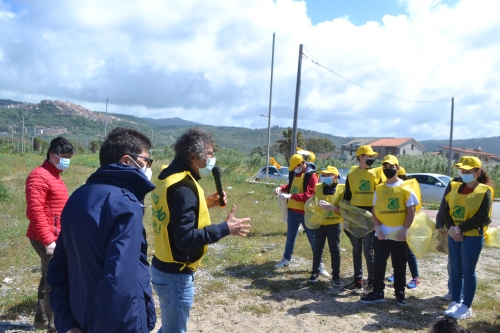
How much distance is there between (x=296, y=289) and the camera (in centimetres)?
568

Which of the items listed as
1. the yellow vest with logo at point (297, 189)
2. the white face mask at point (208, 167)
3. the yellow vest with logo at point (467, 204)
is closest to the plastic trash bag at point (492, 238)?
the yellow vest with logo at point (467, 204)

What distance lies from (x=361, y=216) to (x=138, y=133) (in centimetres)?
381

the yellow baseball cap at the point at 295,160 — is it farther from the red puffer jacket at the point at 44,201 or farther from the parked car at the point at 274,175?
the parked car at the point at 274,175

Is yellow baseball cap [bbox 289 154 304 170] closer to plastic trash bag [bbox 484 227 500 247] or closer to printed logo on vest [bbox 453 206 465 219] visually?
printed logo on vest [bbox 453 206 465 219]

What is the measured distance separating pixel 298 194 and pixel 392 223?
1648 mm

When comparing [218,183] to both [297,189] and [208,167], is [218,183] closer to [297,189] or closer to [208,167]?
[208,167]

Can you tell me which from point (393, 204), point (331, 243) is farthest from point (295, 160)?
point (393, 204)

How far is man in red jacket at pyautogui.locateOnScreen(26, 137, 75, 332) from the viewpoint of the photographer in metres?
3.77

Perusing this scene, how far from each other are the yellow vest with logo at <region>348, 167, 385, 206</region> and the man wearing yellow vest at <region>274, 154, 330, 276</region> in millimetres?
792

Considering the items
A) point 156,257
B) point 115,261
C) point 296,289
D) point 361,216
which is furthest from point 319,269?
point 115,261

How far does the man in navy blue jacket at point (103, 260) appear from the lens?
175 cm

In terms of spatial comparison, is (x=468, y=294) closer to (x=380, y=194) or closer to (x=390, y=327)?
(x=390, y=327)

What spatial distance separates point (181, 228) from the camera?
8.20ft

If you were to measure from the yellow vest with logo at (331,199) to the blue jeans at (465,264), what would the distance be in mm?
1448
